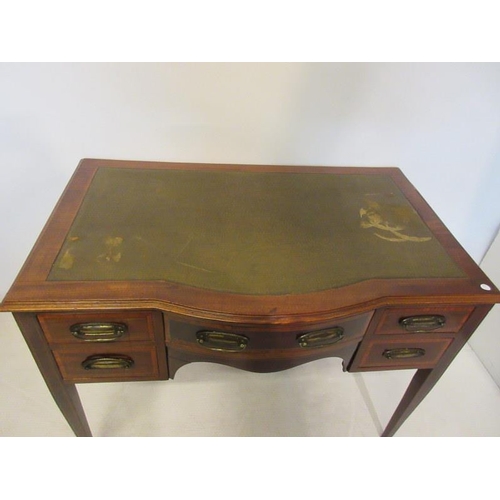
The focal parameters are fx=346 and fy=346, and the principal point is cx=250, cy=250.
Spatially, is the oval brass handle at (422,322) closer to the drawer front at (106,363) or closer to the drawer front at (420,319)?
the drawer front at (420,319)

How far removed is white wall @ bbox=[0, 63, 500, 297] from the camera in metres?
0.99

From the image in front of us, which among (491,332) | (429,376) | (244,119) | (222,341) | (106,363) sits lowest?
(491,332)

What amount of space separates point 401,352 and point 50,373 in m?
0.83

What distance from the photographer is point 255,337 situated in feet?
2.34

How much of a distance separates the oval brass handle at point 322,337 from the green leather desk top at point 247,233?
3.8 inches

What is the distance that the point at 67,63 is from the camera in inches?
37.3

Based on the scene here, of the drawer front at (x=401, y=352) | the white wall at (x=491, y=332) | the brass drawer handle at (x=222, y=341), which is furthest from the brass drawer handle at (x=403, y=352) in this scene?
the white wall at (x=491, y=332)

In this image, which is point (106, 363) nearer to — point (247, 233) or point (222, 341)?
point (222, 341)

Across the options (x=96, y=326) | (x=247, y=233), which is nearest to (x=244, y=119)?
(x=247, y=233)

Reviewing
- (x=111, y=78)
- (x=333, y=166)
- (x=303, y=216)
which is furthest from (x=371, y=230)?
(x=111, y=78)

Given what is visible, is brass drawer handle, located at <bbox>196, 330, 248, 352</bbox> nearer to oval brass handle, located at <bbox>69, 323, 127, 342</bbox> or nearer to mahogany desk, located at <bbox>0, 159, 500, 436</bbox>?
mahogany desk, located at <bbox>0, 159, 500, 436</bbox>

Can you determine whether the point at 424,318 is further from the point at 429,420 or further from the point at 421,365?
the point at 429,420

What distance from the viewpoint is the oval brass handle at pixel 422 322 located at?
769 millimetres

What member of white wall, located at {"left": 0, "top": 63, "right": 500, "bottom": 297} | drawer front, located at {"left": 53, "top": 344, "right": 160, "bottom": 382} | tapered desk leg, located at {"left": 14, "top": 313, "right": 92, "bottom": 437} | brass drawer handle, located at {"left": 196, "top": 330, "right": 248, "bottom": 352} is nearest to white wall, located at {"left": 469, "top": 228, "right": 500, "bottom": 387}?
white wall, located at {"left": 0, "top": 63, "right": 500, "bottom": 297}
